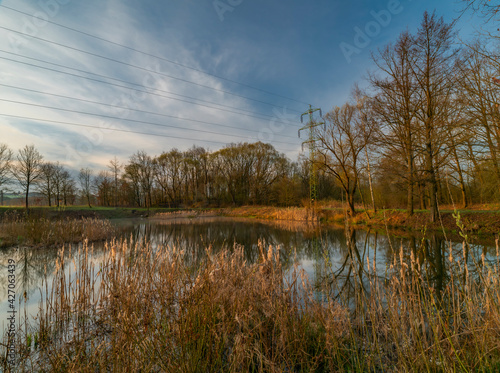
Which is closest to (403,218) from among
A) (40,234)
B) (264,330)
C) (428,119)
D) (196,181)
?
(428,119)

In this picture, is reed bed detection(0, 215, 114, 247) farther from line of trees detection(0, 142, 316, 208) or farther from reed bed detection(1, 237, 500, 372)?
line of trees detection(0, 142, 316, 208)

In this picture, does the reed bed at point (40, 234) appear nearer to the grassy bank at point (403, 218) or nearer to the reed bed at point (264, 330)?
the reed bed at point (264, 330)

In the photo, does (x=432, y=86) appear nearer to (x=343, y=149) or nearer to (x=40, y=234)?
(x=343, y=149)

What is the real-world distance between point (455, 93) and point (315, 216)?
38.2 ft

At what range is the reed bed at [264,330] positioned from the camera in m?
2.06

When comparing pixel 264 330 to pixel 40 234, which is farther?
pixel 40 234

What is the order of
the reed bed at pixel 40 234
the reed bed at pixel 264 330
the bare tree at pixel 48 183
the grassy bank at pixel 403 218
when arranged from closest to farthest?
the reed bed at pixel 264 330, the reed bed at pixel 40 234, the grassy bank at pixel 403 218, the bare tree at pixel 48 183

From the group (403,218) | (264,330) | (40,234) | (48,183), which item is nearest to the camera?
(264,330)

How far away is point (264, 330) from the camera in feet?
9.04

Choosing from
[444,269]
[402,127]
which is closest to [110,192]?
[402,127]

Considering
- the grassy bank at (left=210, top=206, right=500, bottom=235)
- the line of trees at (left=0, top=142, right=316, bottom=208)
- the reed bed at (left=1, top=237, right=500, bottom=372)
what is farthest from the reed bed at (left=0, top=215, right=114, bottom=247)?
the line of trees at (left=0, top=142, right=316, bottom=208)

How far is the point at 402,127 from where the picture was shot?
13.7 meters

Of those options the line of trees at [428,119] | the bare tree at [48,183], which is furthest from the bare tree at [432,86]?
the bare tree at [48,183]

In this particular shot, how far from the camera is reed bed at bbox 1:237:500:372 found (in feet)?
6.77
